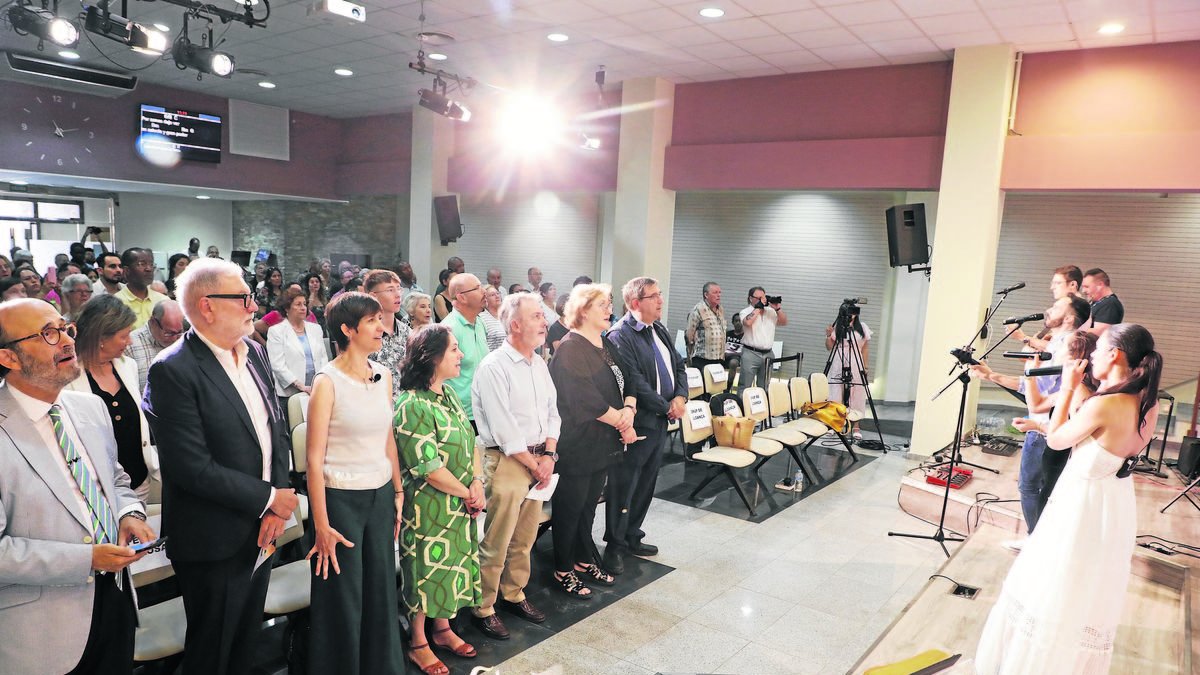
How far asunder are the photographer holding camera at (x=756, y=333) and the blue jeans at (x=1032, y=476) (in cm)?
411

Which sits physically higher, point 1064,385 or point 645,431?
point 1064,385

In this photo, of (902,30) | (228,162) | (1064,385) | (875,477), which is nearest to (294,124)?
(228,162)

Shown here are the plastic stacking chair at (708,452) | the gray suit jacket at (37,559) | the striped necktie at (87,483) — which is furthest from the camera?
→ the plastic stacking chair at (708,452)

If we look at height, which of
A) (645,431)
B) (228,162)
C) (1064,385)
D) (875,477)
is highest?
(228,162)

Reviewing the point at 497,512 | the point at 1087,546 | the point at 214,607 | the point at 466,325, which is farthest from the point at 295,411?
the point at 1087,546

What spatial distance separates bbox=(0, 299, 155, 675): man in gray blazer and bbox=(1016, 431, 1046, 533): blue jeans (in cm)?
417

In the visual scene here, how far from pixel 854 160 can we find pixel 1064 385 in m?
4.76

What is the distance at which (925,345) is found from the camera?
23.1ft

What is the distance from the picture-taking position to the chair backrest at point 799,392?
6602 mm

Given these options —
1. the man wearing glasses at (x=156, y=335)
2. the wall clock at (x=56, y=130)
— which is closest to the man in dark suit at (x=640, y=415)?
the man wearing glasses at (x=156, y=335)

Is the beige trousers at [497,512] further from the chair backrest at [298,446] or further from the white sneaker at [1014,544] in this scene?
the white sneaker at [1014,544]

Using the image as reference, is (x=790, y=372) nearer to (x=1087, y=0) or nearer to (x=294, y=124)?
(x=1087, y=0)

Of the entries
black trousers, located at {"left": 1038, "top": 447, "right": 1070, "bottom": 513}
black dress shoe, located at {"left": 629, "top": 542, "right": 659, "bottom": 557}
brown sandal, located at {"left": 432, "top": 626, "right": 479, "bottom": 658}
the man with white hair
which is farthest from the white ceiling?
brown sandal, located at {"left": 432, "top": 626, "right": 479, "bottom": 658}

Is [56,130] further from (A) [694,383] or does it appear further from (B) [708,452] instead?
(B) [708,452]
